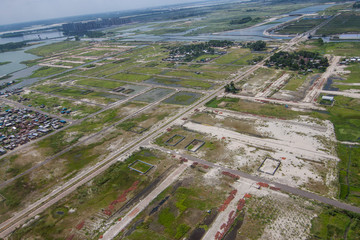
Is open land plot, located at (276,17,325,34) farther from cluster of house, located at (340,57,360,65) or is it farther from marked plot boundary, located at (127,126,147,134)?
marked plot boundary, located at (127,126,147,134)

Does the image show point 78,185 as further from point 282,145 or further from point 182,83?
point 182,83

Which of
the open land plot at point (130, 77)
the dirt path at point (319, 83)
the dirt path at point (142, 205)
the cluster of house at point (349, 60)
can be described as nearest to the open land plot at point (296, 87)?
the dirt path at point (319, 83)

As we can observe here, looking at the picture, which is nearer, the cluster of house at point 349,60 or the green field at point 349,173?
the green field at point 349,173

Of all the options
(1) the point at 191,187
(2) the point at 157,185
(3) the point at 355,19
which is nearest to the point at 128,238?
(2) the point at 157,185

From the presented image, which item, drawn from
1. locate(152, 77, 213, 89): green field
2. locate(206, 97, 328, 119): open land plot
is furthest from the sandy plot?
locate(152, 77, 213, 89): green field

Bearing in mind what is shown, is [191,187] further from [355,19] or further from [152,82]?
[355,19]

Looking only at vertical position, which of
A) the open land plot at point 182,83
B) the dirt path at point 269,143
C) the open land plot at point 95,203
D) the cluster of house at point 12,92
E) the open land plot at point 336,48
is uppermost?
the open land plot at point 336,48

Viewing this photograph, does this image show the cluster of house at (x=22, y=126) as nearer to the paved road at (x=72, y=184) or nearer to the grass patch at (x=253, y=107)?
the paved road at (x=72, y=184)
